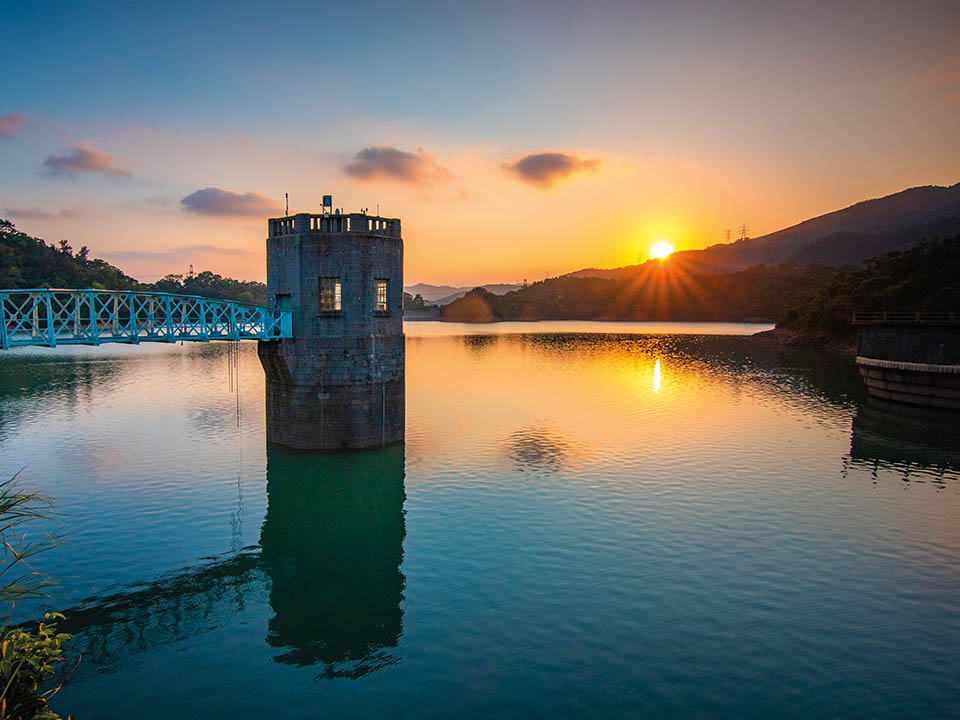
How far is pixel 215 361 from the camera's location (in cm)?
8350

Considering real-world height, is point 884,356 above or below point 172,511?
above

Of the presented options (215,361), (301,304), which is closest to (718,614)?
(301,304)

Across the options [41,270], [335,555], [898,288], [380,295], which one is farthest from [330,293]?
[41,270]

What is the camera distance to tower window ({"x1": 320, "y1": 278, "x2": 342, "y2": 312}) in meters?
31.4

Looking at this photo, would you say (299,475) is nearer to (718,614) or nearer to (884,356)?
(718,614)

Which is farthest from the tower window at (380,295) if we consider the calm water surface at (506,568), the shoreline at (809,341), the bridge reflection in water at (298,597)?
the shoreline at (809,341)

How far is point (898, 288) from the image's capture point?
75875mm

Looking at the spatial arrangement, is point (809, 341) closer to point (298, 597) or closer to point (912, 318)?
point (912, 318)

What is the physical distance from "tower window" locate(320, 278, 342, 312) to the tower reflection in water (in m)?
8.05

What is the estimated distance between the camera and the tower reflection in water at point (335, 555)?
15188 mm

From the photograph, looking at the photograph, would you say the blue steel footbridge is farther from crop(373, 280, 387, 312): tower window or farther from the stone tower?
crop(373, 280, 387, 312): tower window

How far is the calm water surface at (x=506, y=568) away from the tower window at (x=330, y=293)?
807 cm

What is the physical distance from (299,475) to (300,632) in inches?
570

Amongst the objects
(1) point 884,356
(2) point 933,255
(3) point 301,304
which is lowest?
(1) point 884,356
